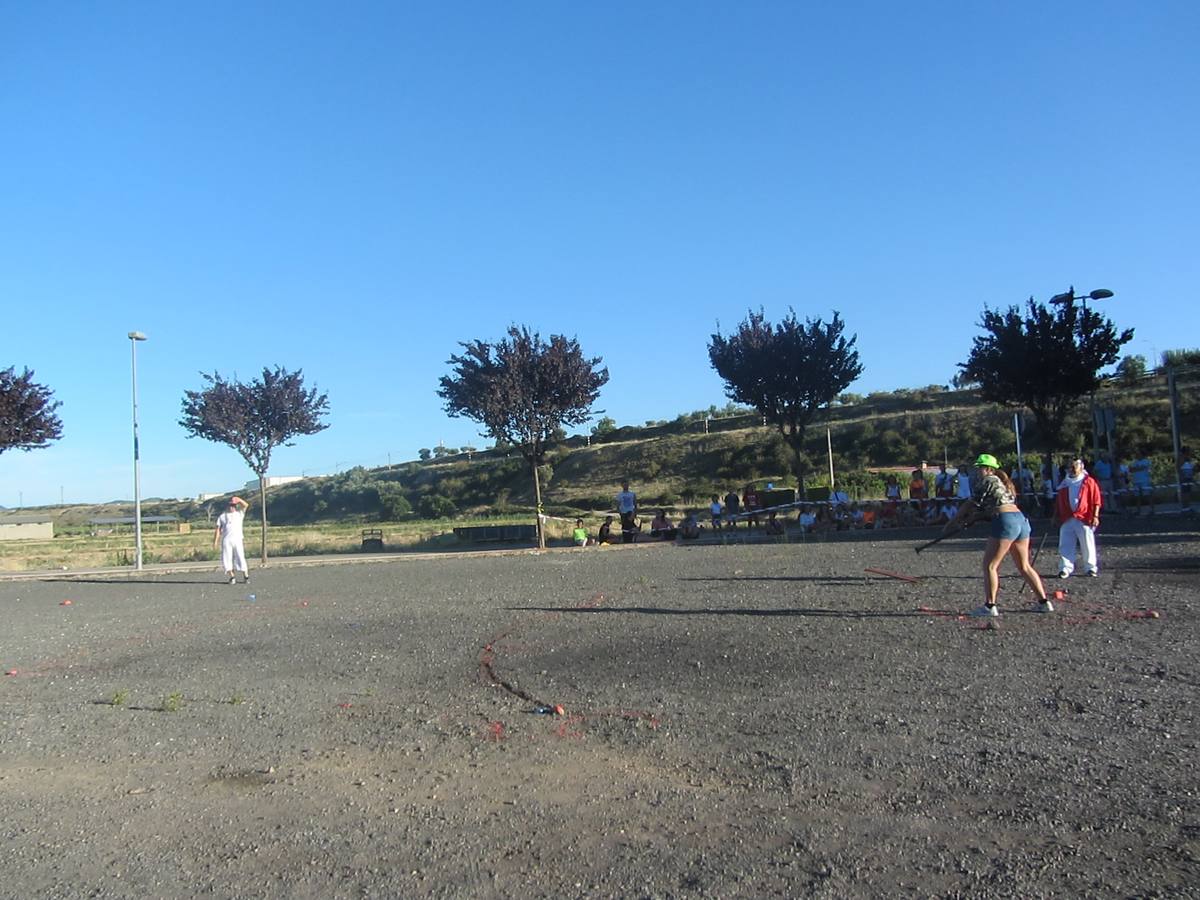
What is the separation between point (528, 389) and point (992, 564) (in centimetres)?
1730

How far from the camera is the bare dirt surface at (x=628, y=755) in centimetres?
375

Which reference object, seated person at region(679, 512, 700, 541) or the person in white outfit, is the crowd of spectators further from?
the person in white outfit

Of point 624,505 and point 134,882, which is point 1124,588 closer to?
point 134,882

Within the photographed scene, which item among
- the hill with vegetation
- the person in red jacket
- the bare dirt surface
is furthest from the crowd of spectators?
the bare dirt surface

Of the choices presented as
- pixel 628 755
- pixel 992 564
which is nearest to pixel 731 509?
pixel 992 564

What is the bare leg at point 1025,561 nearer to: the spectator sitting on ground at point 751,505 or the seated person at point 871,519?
the seated person at point 871,519

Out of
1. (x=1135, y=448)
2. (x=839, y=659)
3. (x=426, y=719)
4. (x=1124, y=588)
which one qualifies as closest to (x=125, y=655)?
(x=426, y=719)

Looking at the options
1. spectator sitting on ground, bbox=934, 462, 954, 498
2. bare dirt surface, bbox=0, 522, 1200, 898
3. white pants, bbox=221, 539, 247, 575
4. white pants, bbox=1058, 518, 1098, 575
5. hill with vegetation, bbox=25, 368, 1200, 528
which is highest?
hill with vegetation, bbox=25, 368, 1200, 528

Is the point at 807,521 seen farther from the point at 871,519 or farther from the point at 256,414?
the point at 256,414

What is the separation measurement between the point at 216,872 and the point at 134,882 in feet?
1.02

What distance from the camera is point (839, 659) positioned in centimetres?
746

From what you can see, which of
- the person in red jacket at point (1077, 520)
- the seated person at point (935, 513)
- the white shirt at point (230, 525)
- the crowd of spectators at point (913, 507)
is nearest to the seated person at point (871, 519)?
the crowd of spectators at point (913, 507)

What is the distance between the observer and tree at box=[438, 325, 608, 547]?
24.8m

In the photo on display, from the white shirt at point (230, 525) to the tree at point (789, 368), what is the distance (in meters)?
19.4
